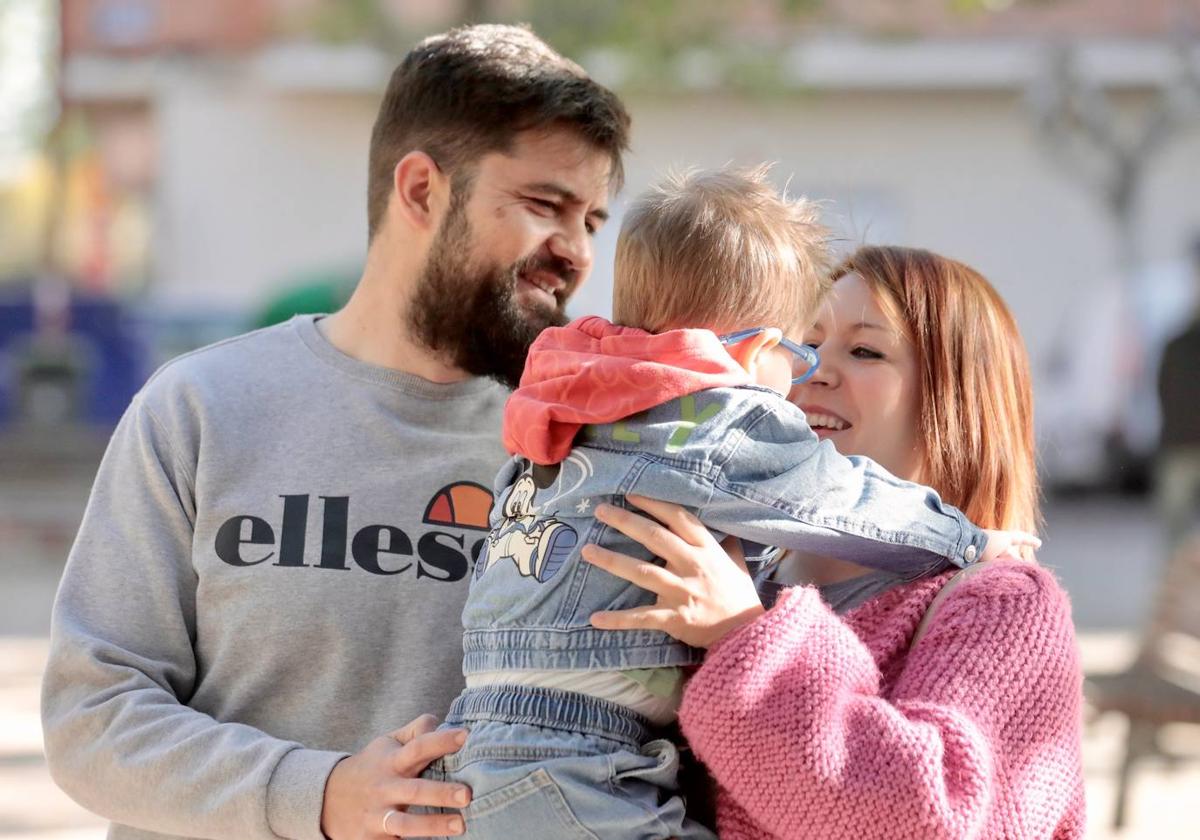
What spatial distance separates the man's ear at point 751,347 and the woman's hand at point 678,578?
23 centimetres

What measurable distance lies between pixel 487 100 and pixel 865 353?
0.85 m

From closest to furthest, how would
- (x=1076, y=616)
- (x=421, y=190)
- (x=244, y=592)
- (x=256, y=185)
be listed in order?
(x=244, y=592) → (x=421, y=190) → (x=1076, y=616) → (x=256, y=185)

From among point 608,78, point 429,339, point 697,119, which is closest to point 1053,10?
point 697,119

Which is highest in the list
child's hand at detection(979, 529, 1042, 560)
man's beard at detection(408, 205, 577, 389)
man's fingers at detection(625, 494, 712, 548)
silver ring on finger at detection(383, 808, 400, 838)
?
man's beard at detection(408, 205, 577, 389)

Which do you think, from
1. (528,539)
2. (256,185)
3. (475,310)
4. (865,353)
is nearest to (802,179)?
(256,185)

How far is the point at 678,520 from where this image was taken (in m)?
2.14

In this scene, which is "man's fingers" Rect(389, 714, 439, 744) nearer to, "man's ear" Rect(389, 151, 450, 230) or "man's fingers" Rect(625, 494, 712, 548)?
"man's fingers" Rect(625, 494, 712, 548)

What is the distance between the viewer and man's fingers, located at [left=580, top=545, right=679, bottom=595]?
2.09 metres

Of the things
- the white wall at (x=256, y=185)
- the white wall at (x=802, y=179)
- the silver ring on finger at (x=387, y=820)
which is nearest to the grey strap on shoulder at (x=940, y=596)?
the silver ring on finger at (x=387, y=820)

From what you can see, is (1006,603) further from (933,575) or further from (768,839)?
(768,839)

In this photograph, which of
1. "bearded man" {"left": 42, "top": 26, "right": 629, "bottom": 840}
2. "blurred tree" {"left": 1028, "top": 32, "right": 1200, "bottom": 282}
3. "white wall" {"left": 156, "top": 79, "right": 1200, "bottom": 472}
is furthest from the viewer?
"white wall" {"left": 156, "top": 79, "right": 1200, "bottom": 472}

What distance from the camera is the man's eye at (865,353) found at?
8.23ft

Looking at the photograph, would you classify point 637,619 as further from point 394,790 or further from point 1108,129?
point 1108,129

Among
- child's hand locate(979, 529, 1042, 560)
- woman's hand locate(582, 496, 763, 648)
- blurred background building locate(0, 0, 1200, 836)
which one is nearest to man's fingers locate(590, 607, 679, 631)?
woman's hand locate(582, 496, 763, 648)
